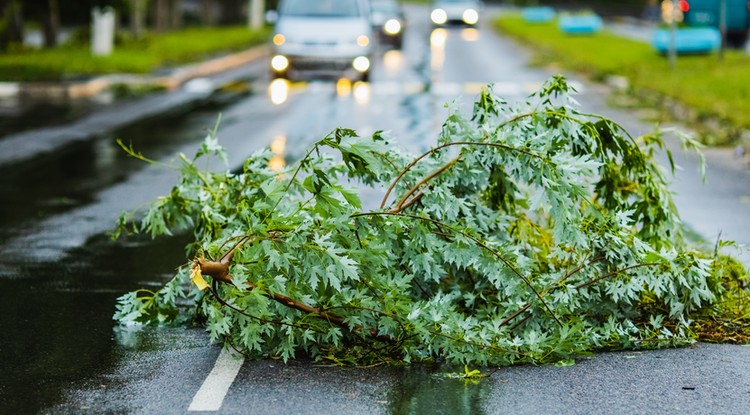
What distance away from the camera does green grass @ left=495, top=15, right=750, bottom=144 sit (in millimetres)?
18344

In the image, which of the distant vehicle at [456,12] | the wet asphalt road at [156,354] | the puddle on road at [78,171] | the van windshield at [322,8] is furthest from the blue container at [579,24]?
the wet asphalt road at [156,354]

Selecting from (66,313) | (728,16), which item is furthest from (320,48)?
(66,313)

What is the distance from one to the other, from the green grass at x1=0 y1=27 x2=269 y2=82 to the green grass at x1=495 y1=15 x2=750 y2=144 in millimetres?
10124

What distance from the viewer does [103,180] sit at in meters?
13.0

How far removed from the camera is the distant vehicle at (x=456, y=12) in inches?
2357

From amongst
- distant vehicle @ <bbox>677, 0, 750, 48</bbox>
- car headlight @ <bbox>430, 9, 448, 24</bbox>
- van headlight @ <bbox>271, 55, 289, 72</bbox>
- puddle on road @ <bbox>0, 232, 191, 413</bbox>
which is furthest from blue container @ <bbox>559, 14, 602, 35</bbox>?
puddle on road @ <bbox>0, 232, 191, 413</bbox>

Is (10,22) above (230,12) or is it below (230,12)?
above

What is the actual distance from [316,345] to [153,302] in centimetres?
118

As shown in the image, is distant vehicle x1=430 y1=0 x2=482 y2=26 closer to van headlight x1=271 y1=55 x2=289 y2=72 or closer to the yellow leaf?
Answer: van headlight x1=271 y1=55 x2=289 y2=72

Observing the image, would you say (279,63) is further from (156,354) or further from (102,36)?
(156,354)

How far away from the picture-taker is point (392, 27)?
4006 centimetres

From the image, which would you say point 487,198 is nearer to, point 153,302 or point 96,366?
point 153,302

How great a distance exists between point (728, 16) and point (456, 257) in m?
31.1

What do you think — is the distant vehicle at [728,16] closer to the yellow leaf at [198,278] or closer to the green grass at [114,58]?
the green grass at [114,58]
